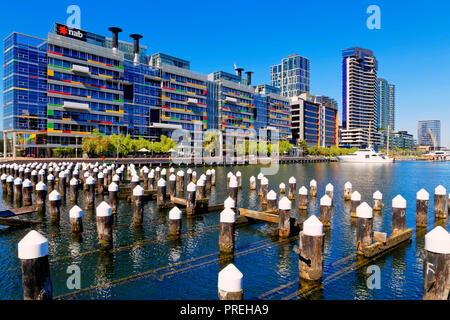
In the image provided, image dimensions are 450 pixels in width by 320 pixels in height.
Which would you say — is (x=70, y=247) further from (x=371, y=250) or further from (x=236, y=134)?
(x=236, y=134)

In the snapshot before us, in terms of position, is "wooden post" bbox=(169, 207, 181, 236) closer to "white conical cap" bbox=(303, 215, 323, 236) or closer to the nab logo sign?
"white conical cap" bbox=(303, 215, 323, 236)

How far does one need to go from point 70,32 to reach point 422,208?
322 feet

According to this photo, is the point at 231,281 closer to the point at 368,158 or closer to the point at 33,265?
the point at 33,265

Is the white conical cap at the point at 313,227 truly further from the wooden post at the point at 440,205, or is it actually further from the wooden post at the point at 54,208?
the wooden post at the point at 440,205

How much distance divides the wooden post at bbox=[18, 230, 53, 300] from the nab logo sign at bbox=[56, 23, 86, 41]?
96.3m

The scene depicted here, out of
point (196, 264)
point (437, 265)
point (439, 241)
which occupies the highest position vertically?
point (439, 241)

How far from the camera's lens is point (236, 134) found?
138m

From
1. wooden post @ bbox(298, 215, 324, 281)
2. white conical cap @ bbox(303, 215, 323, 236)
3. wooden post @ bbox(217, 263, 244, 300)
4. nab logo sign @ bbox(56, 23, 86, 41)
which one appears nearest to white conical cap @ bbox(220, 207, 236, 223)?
wooden post @ bbox(298, 215, 324, 281)

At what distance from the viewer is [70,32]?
8850 cm

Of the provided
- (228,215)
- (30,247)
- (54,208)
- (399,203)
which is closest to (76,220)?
(54,208)

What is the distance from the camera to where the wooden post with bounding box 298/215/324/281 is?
428 inches
